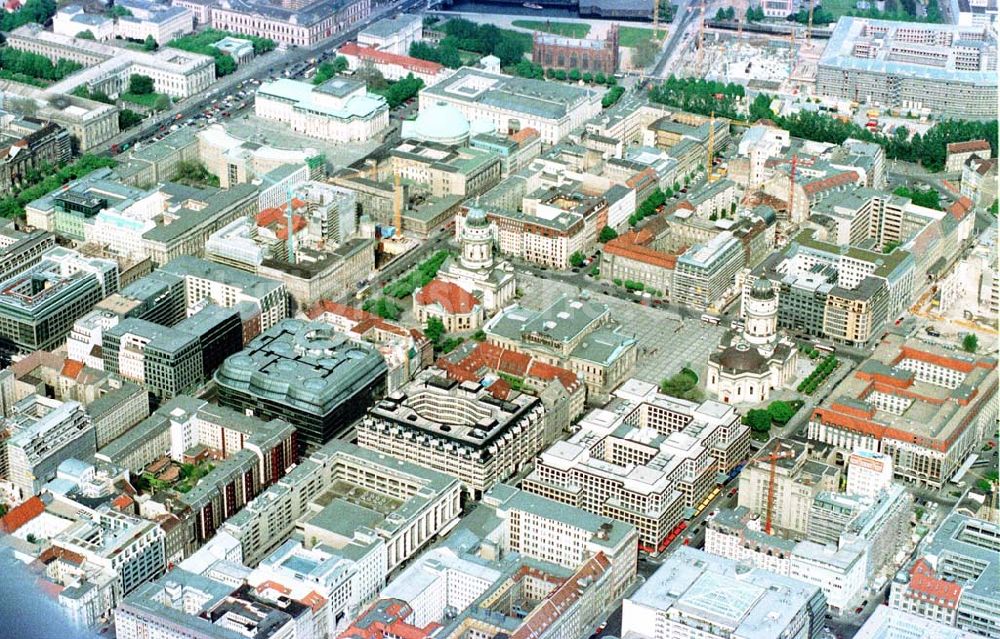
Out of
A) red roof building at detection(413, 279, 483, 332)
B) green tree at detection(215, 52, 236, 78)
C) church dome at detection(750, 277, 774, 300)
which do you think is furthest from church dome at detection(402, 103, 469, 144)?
church dome at detection(750, 277, 774, 300)

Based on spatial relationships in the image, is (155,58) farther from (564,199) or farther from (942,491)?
(942,491)

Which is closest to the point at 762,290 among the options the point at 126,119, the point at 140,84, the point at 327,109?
the point at 327,109

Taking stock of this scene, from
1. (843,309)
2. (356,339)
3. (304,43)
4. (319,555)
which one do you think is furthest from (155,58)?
(319,555)

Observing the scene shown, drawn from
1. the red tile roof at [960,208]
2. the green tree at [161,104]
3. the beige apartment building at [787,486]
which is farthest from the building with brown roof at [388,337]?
the green tree at [161,104]

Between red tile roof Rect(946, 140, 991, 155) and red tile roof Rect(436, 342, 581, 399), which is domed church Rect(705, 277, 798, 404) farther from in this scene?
red tile roof Rect(946, 140, 991, 155)

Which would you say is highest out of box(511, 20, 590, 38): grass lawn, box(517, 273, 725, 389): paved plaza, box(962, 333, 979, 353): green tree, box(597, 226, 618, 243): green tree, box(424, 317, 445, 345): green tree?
box(511, 20, 590, 38): grass lawn

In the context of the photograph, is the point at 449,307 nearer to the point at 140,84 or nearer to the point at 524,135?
the point at 524,135

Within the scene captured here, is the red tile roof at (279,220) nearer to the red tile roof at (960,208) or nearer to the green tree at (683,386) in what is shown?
the green tree at (683,386)
